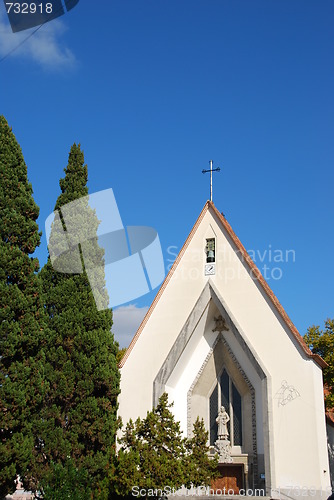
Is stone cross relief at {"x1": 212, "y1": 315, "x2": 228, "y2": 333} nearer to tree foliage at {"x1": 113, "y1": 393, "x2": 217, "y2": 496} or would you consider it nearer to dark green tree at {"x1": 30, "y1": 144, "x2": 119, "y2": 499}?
dark green tree at {"x1": 30, "y1": 144, "x2": 119, "y2": 499}

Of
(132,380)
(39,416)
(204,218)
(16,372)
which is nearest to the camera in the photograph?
(16,372)

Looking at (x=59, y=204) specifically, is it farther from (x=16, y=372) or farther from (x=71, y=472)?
(x=71, y=472)

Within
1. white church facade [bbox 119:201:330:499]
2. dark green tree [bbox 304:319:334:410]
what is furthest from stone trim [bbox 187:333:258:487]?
dark green tree [bbox 304:319:334:410]

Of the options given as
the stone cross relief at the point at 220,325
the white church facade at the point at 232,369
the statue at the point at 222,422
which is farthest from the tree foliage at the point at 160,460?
the stone cross relief at the point at 220,325

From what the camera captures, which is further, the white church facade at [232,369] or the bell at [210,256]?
the bell at [210,256]

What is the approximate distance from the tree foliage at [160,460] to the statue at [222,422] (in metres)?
4.00

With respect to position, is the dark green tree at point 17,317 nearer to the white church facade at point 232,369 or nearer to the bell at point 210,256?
the white church facade at point 232,369

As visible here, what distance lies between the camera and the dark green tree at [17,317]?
13.5 meters

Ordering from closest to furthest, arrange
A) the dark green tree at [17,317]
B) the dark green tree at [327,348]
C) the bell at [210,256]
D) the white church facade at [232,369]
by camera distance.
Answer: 1. the dark green tree at [17,317]
2. the white church facade at [232,369]
3. the bell at [210,256]
4. the dark green tree at [327,348]

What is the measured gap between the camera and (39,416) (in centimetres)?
1647

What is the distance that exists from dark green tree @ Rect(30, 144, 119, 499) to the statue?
408 cm

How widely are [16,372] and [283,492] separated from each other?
935 centimetres

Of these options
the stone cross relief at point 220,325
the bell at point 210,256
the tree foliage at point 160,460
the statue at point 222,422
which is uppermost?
the bell at point 210,256

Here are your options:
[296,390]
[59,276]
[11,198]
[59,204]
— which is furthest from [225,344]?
[11,198]
